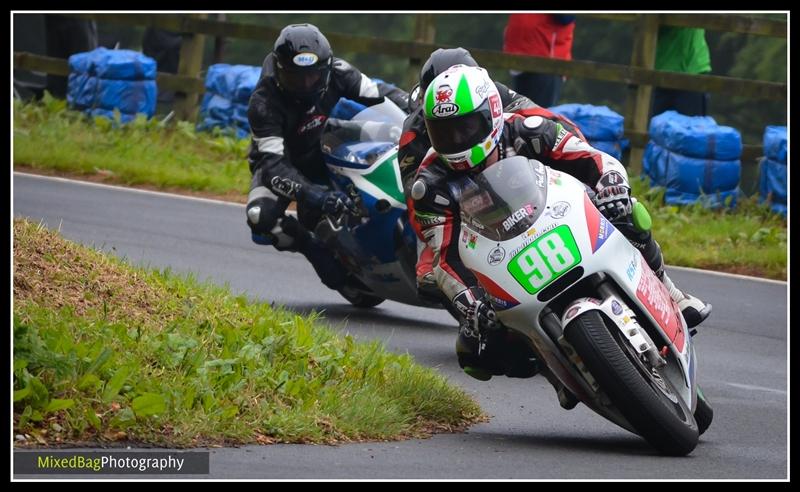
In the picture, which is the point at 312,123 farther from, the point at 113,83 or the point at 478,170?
the point at 113,83

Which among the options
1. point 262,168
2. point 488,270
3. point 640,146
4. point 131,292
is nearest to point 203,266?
point 262,168

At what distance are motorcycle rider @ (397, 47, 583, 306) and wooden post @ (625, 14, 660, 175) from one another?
8059mm

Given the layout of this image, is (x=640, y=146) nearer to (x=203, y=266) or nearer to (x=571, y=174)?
(x=203, y=266)

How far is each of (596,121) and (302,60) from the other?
6.10m

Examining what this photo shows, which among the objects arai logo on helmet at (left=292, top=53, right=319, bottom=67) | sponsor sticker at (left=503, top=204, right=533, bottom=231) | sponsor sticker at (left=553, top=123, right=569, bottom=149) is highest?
arai logo on helmet at (left=292, top=53, right=319, bottom=67)

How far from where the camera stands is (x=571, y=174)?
7156 millimetres

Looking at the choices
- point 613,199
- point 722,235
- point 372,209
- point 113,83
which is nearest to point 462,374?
point 372,209

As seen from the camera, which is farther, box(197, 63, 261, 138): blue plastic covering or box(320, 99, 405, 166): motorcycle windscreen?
box(197, 63, 261, 138): blue plastic covering

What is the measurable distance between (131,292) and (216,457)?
170 centimetres

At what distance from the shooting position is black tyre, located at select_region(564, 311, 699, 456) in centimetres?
590

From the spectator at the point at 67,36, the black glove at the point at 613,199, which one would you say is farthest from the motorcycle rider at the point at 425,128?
the spectator at the point at 67,36

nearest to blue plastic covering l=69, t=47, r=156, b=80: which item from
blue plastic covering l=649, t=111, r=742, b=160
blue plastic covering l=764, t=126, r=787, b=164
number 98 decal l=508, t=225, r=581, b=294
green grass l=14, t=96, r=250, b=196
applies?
green grass l=14, t=96, r=250, b=196

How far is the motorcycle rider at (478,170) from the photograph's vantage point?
255 inches

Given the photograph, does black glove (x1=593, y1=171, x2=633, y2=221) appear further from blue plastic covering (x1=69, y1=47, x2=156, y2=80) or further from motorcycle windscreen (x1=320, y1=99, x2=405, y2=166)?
blue plastic covering (x1=69, y1=47, x2=156, y2=80)
